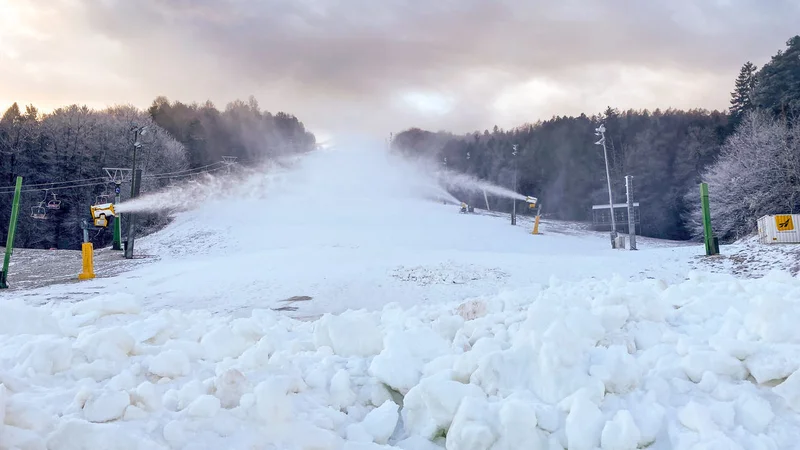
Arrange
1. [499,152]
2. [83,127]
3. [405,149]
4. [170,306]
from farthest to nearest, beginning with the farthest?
[405,149]
[499,152]
[83,127]
[170,306]

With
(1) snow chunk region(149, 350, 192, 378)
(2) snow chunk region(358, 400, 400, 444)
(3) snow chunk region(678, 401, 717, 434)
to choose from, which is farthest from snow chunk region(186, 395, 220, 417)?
(3) snow chunk region(678, 401, 717, 434)

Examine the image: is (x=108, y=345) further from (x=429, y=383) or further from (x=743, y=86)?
(x=743, y=86)

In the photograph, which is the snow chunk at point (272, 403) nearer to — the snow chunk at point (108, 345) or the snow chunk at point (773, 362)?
the snow chunk at point (108, 345)

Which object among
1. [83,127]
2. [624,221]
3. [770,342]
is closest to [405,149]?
[624,221]

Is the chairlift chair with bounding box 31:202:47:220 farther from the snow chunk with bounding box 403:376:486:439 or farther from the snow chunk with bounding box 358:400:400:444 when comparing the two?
the snow chunk with bounding box 403:376:486:439

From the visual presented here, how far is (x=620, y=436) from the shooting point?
3.33 meters

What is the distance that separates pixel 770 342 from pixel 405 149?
93.8 metres

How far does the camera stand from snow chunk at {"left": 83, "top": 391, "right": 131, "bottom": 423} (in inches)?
128

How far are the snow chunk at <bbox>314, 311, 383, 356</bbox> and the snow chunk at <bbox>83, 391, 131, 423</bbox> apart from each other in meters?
1.93

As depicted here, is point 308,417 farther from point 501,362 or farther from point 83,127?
point 83,127

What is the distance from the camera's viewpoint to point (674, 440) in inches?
133

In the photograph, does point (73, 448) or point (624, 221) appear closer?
point (73, 448)

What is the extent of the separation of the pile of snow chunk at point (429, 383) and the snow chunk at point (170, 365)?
0.02 metres

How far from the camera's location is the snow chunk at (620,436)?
131 inches
